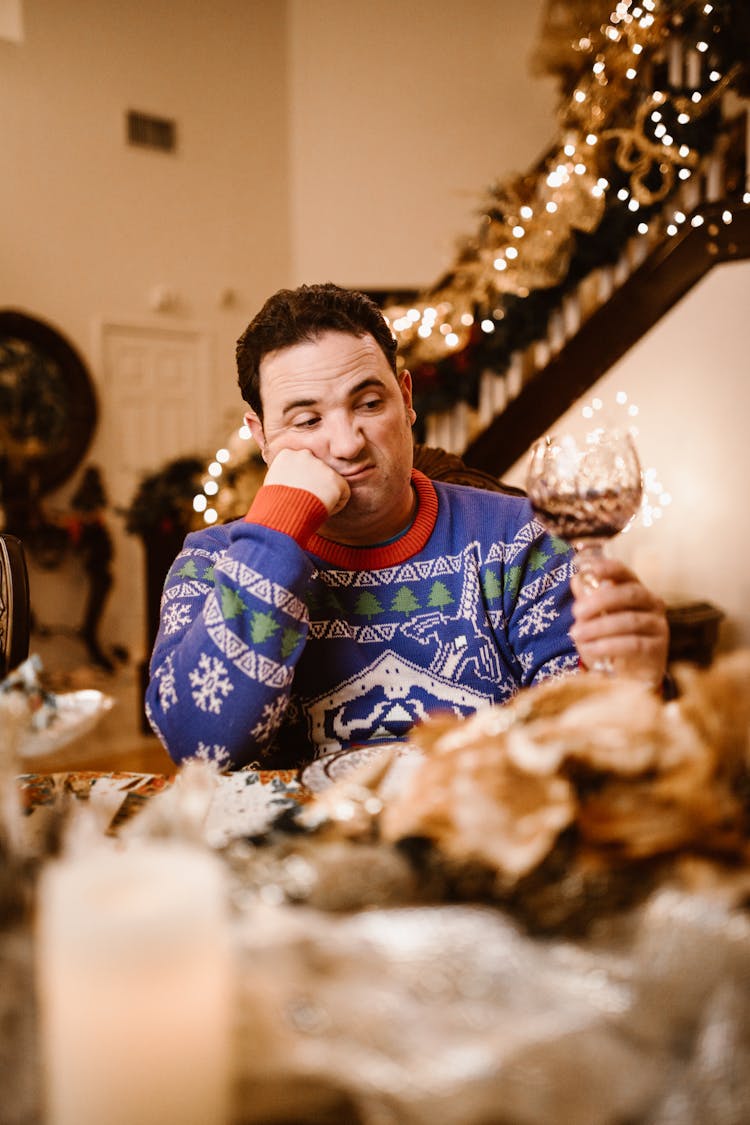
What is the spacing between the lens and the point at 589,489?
871 millimetres

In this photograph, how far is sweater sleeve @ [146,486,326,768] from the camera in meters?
1.13

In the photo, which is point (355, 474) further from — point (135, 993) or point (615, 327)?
point (615, 327)

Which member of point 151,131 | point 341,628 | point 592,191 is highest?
point 151,131

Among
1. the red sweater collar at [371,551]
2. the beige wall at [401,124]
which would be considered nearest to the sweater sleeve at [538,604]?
the red sweater collar at [371,551]

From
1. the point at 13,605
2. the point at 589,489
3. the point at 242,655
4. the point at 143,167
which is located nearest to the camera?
the point at 589,489

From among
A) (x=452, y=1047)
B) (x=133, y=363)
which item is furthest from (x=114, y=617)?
(x=452, y=1047)

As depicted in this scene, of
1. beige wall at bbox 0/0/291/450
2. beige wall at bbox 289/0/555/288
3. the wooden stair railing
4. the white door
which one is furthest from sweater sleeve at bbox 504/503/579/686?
beige wall at bbox 289/0/555/288

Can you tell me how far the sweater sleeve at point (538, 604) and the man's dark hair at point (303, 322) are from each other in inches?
15.8

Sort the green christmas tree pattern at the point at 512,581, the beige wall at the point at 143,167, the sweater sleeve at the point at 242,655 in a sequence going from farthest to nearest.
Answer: the beige wall at the point at 143,167
the green christmas tree pattern at the point at 512,581
the sweater sleeve at the point at 242,655

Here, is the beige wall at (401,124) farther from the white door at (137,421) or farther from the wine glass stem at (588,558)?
the wine glass stem at (588,558)

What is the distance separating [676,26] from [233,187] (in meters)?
3.59

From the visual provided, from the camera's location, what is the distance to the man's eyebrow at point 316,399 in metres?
1.36

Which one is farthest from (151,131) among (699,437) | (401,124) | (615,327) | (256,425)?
(256,425)

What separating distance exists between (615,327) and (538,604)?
239 cm
